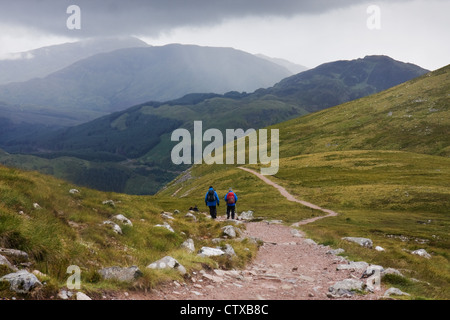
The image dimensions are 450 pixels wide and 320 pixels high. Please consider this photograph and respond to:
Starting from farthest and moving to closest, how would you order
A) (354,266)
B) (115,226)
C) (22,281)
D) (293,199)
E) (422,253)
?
1. (293,199)
2. (422,253)
3. (115,226)
4. (354,266)
5. (22,281)

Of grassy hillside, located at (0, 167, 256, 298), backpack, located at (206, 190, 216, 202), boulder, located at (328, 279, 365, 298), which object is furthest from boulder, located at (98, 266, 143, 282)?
backpack, located at (206, 190, 216, 202)

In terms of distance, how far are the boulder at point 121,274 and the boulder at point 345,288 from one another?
23.0 feet

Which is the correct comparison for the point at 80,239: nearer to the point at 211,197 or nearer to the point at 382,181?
the point at 211,197

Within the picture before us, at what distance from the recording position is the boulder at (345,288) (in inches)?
450

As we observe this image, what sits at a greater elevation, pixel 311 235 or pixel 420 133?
pixel 420 133

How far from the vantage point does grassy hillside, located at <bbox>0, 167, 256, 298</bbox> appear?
32.6ft

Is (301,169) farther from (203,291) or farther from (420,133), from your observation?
(203,291)

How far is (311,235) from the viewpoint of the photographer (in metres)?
28.8

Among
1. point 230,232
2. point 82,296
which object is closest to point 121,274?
point 82,296

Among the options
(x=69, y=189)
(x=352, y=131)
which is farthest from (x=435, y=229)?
(x=352, y=131)

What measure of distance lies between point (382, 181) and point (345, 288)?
198 feet

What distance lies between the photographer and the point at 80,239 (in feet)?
44.6

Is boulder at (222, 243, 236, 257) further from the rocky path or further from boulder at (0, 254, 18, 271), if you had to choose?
boulder at (0, 254, 18, 271)
